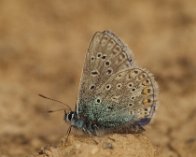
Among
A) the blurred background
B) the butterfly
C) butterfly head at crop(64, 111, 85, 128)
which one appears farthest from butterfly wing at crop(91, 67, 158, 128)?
the blurred background

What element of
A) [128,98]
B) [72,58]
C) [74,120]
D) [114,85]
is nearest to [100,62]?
[114,85]

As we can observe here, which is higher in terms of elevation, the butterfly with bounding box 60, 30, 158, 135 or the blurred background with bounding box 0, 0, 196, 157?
the blurred background with bounding box 0, 0, 196, 157

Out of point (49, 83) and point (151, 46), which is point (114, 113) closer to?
point (49, 83)

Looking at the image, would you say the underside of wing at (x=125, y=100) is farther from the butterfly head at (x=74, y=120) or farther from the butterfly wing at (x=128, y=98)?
the butterfly head at (x=74, y=120)

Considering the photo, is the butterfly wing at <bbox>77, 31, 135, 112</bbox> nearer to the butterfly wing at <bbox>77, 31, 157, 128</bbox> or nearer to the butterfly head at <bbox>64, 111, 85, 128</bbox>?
the butterfly wing at <bbox>77, 31, 157, 128</bbox>

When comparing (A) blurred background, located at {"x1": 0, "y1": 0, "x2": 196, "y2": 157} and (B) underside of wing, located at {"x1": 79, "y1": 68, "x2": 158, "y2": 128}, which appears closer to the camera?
(B) underside of wing, located at {"x1": 79, "y1": 68, "x2": 158, "y2": 128}

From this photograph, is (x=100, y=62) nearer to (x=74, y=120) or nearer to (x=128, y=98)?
(x=128, y=98)
